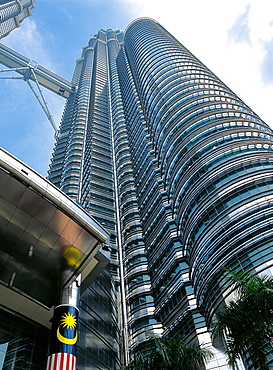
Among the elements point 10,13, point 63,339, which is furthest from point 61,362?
point 10,13

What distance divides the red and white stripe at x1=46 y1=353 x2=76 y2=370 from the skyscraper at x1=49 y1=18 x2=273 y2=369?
12.9 m

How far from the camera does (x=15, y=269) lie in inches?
885

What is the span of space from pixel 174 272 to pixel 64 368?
27.8m

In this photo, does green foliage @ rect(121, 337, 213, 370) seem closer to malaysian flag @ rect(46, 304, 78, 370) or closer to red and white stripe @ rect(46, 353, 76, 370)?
red and white stripe @ rect(46, 353, 76, 370)

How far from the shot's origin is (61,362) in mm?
18328

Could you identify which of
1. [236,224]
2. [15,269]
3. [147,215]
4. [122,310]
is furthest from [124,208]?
[15,269]

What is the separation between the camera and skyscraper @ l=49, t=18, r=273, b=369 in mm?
33938

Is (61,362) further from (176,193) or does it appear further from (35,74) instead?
(35,74)

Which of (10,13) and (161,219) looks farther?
(10,13)

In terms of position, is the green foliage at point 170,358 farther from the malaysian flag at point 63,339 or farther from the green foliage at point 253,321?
the malaysian flag at point 63,339

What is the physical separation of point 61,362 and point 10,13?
488 ft

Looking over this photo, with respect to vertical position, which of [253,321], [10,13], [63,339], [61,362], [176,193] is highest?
[10,13]

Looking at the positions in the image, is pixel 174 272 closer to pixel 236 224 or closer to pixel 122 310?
pixel 122 310

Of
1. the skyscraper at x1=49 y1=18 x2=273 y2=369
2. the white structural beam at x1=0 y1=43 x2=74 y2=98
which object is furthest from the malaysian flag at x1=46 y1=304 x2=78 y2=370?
the white structural beam at x1=0 y1=43 x2=74 y2=98
